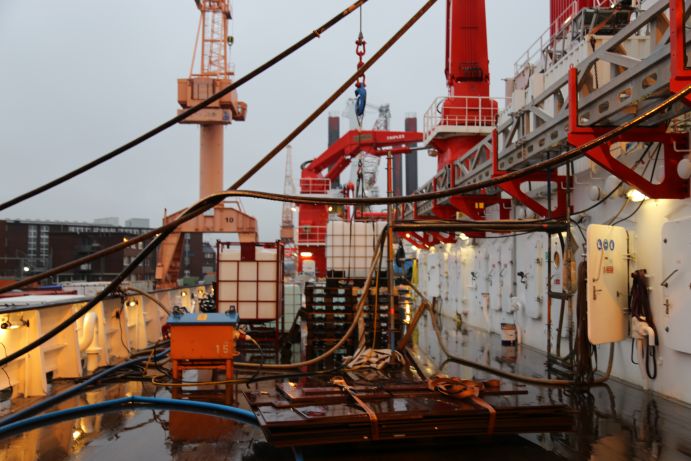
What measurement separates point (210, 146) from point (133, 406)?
85.7 feet

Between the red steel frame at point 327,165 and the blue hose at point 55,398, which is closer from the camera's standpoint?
the blue hose at point 55,398

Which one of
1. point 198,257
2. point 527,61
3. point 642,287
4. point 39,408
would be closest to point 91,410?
point 39,408

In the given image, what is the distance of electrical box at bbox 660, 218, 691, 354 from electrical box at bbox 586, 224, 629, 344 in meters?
0.65

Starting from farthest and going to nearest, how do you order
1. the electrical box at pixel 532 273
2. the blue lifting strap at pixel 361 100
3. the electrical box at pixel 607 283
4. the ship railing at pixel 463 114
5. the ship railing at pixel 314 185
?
the ship railing at pixel 314 185, the ship railing at pixel 463 114, the electrical box at pixel 532 273, the blue lifting strap at pixel 361 100, the electrical box at pixel 607 283

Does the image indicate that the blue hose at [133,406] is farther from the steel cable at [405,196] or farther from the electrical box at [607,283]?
the electrical box at [607,283]

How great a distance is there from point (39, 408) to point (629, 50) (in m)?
9.86

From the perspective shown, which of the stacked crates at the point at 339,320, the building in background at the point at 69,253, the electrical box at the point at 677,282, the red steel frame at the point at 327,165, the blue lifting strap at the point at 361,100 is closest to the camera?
the electrical box at the point at 677,282

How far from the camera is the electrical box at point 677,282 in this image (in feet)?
21.8

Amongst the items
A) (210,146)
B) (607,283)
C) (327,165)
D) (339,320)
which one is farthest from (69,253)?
(607,283)

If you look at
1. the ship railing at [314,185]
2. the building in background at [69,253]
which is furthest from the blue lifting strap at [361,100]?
the building in background at [69,253]

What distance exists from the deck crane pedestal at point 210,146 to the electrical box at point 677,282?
21.9 meters

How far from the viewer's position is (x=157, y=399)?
6949 millimetres

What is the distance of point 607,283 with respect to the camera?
762cm

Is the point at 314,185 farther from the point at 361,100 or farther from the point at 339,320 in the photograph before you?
the point at 361,100
